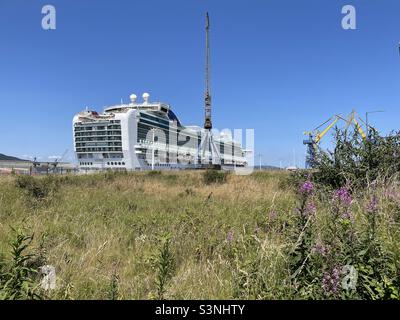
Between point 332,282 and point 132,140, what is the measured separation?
206 feet

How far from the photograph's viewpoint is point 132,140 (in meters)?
63.0

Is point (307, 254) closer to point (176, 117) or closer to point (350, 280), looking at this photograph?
point (350, 280)

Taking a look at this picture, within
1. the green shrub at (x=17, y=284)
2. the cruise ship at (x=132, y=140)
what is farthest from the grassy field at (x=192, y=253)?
the cruise ship at (x=132, y=140)

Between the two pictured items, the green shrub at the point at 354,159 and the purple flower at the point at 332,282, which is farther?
the green shrub at the point at 354,159

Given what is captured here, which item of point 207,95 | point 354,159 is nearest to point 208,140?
point 207,95

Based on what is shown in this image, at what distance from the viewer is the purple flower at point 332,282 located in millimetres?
2066

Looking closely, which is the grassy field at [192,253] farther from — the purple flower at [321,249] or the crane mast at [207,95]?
the crane mast at [207,95]

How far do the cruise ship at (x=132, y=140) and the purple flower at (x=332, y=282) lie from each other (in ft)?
198

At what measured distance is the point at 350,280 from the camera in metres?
2.07

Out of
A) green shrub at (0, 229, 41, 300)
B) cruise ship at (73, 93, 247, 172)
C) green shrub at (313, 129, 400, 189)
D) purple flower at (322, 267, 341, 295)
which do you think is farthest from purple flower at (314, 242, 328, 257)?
cruise ship at (73, 93, 247, 172)

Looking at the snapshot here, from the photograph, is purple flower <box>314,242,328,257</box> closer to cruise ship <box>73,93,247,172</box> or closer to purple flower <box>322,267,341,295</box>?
purple flower <box>322,267,341,295</box>

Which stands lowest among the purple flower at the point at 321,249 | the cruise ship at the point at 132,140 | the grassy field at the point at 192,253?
the grassy field at the point at 192,253

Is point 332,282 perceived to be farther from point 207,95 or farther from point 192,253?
point 207,95

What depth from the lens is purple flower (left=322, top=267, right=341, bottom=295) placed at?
6.78ft
